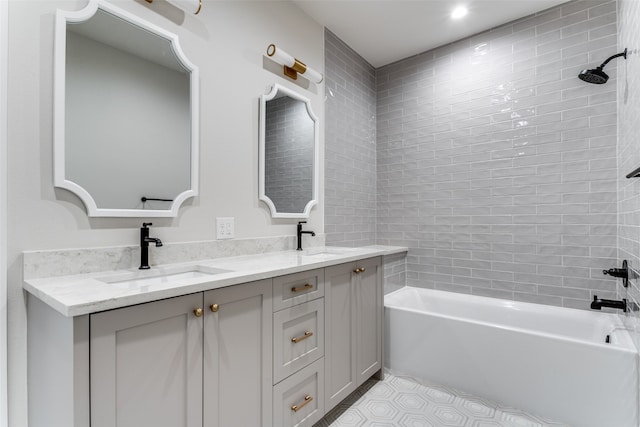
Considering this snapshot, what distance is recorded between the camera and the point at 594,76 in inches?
78.5

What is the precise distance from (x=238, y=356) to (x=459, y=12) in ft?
9.13

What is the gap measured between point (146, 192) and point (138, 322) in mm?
733

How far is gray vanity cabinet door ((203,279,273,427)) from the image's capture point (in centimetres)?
119

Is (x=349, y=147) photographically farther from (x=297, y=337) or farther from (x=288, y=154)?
(x=297, y=337)

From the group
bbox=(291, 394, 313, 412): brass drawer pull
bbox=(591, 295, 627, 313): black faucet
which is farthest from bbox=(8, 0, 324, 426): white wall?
bbox=(591, 295, 627, 313): black faucet

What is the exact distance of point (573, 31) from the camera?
2.33 m

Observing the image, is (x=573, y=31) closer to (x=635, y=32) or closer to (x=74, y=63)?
(x=635, y=32)

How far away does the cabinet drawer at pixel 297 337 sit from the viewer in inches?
57.7

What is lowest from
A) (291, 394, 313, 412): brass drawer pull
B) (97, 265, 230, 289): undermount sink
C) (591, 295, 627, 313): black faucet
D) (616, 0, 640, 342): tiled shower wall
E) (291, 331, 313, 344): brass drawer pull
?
(291, 394, 313, 412): brass drawer pull

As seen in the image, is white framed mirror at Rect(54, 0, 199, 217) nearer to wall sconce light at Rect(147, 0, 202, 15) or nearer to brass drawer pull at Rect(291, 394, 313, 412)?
wall sconce light at Rect(147, 0, 202, 15)

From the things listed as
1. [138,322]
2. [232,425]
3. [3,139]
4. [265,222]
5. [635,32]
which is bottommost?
[232,425]

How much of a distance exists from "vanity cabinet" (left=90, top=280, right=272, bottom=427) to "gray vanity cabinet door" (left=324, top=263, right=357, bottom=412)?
0.47m

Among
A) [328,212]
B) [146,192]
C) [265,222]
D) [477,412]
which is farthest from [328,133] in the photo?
[477,412]

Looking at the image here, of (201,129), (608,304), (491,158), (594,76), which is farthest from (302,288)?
(594,76)
